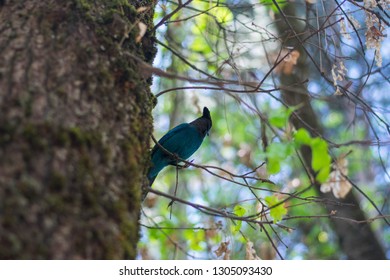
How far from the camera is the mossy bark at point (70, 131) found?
4.51 ft

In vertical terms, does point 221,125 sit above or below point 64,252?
above

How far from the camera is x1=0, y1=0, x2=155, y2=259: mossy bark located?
4.51 ft

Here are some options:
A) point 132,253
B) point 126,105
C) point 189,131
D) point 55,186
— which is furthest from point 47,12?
point 189,131

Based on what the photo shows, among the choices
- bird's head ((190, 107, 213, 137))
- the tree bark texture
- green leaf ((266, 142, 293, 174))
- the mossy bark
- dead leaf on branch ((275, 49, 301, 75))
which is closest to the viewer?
the mossy bark

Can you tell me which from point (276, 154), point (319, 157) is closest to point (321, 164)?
point (319, 157)

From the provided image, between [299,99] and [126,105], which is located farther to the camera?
[299,99]

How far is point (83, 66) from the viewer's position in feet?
5.90

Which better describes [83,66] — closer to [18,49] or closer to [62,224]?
[18,49]

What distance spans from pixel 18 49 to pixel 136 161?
60 cm

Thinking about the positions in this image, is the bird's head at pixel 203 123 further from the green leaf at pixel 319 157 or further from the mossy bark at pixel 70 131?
the green leaf at pixel 319 157

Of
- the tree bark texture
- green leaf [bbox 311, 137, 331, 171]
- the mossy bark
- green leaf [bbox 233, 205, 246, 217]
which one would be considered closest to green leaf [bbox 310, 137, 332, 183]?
green leaf [bbox 311, 137, 331, 171]

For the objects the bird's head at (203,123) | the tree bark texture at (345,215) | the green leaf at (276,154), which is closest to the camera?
the green leaf at (276,154)

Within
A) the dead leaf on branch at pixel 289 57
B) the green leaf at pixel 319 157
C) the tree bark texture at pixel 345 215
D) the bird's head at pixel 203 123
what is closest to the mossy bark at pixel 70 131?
the green leaf at pixel 319 157

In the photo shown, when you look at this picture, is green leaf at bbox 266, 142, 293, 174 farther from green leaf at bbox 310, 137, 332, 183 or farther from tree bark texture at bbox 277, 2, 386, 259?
tree bark texture at bbox 277, 2, 386, 259
